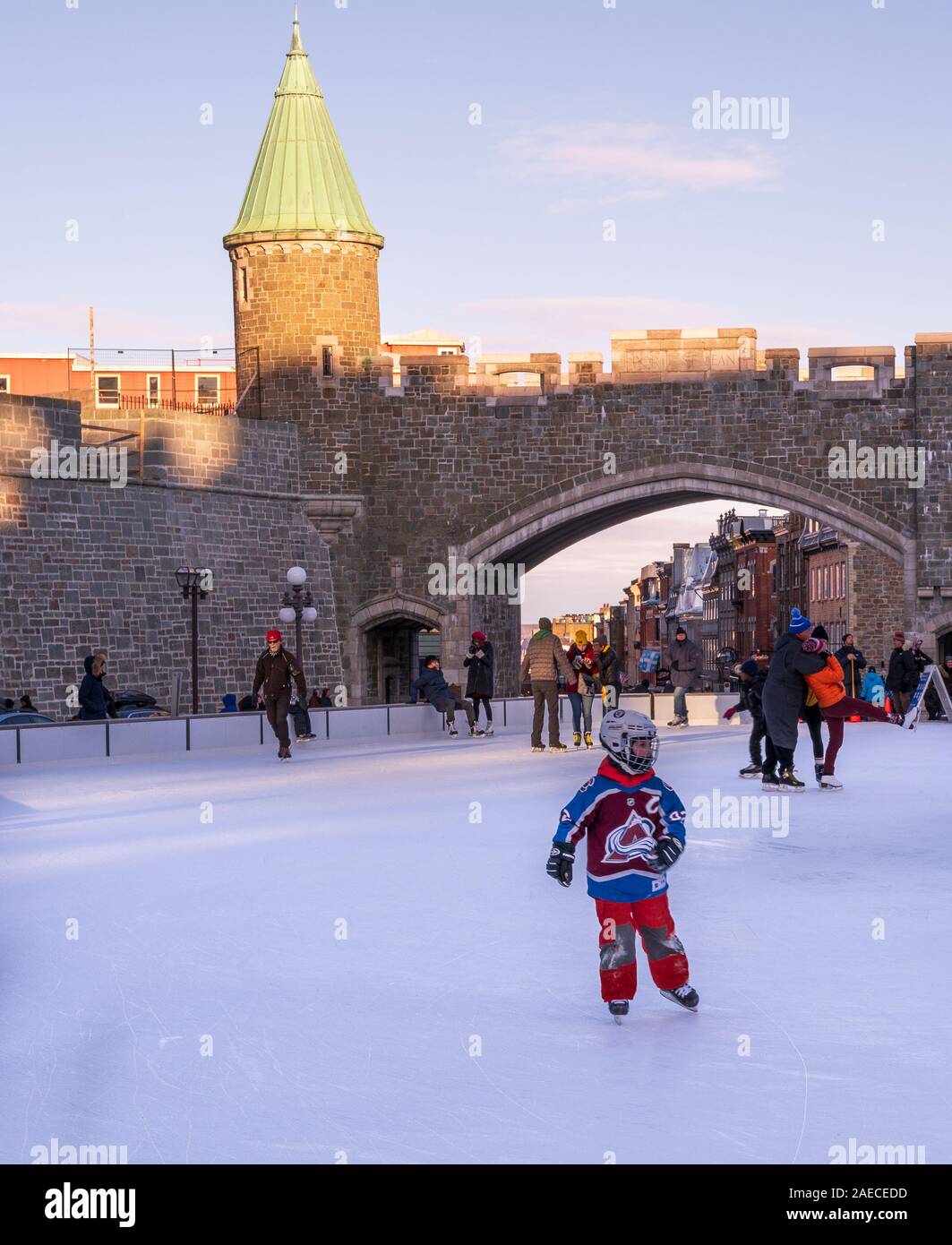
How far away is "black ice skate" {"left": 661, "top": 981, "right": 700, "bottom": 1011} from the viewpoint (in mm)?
6113

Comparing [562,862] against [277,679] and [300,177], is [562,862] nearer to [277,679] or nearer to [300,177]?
[277,679]

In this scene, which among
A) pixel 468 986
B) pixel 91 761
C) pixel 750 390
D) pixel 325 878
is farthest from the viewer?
pixel 750 390

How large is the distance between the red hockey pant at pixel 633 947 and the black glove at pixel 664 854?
112mm

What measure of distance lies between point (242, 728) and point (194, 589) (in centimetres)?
598

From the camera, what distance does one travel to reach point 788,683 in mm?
12914

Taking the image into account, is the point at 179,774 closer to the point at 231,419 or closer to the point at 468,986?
the point at 468,986

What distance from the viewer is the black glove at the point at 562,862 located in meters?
6.18

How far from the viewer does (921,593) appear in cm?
3144

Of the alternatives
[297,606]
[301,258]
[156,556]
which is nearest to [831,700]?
[297,606]

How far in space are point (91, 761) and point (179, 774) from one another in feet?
7.37

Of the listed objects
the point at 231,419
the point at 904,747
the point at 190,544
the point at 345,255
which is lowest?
the point at 904,747
